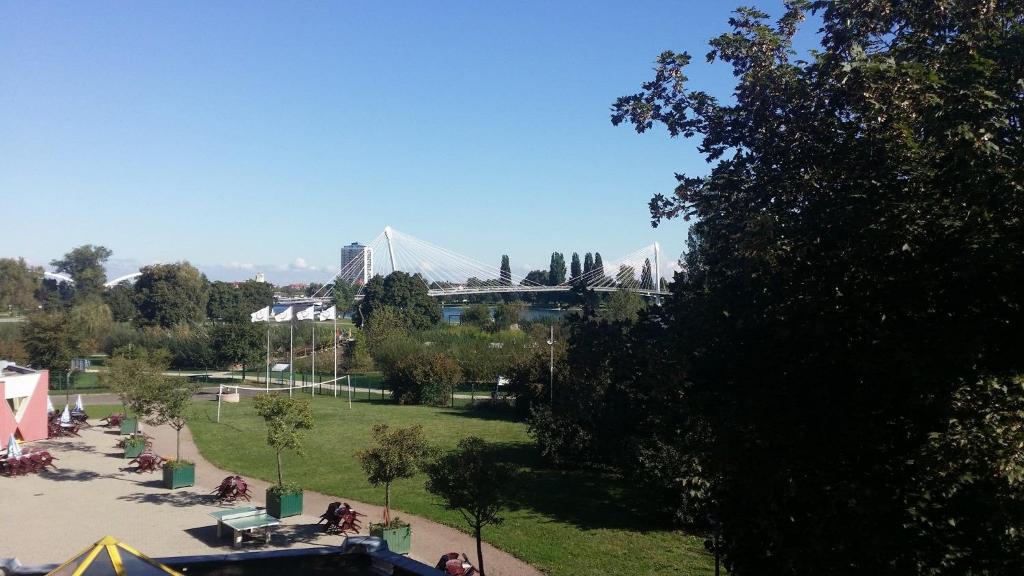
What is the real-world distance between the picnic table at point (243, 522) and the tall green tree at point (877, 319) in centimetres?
860

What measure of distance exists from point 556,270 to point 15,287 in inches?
2391

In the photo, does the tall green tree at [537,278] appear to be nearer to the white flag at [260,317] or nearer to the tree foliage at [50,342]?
the white flag at [260,317]

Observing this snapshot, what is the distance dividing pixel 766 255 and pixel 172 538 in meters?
11.0

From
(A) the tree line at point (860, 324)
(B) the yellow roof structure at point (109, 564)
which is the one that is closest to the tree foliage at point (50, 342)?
(B) the yellow roof structure at point (109, 564)

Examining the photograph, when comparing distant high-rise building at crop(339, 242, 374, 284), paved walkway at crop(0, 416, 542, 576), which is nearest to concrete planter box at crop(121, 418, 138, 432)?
paved walkway at crop(0, 416, 542, 576)

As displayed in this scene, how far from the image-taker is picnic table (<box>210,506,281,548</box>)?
11141 millimetres

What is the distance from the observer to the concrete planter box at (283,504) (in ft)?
39.9

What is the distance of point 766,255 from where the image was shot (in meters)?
4.57

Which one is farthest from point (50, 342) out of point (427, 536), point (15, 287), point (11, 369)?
point (15, 287)

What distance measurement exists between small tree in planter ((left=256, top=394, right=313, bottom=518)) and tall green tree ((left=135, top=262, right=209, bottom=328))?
56.4 meters

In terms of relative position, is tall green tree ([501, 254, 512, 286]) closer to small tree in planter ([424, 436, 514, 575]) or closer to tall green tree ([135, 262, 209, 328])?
tall green tree ([135, 262, 209, 328])

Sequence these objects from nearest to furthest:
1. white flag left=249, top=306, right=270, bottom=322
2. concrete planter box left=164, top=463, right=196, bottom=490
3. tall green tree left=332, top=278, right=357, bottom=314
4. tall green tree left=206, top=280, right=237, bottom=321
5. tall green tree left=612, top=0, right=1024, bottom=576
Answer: tall green tree left=612, top=0, right=1024, bottom=576, concrete planter box left=164, top=463, right=196, bottom=490, white flag left=249, top=306, right=270, bottom=322, tall green tree left=206, top=280, right=237, bottom=321, tall green tree left=332, top=278, right=357, bottom=314

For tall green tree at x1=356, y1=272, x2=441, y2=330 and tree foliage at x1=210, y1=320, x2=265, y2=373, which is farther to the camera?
tall green tree at x1=356, y1=272, x2=441, y2=330

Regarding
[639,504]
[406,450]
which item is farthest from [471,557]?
[639,504]
